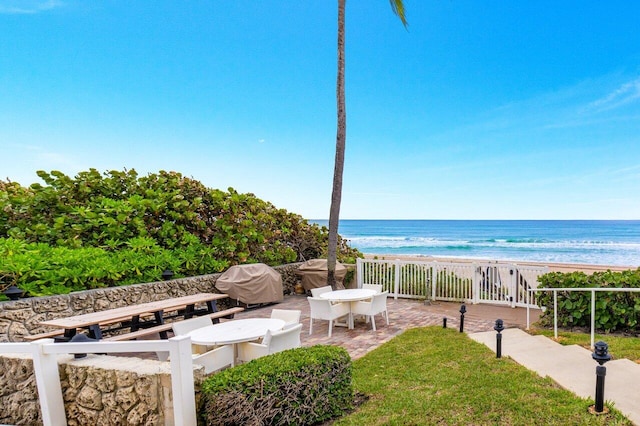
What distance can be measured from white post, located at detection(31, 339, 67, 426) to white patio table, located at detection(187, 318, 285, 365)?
1238mm

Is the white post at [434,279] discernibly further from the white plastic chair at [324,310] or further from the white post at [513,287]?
the white plastic chair at [324,310]

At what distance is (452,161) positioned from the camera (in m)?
41.0

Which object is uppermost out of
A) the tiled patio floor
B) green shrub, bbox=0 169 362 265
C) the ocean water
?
green shrub, bbox=0 169 362 265

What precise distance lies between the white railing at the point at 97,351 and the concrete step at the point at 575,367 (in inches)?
132

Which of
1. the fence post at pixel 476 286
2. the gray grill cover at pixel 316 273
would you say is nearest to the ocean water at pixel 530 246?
the gray grill cover at pixel 316 273

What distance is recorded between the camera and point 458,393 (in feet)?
11.6

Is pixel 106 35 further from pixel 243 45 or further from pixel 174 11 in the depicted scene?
pixel 243 45

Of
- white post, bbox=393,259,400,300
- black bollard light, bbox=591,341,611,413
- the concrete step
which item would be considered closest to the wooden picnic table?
the concrete step

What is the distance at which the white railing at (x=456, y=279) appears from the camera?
8492 millimetres

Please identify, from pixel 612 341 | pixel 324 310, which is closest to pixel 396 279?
pixel 324 310

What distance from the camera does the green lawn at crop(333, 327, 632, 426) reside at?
116 inches

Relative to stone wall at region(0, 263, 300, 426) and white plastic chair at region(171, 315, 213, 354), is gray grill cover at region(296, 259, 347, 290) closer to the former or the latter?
white plastic chair at region(171, 315, 213, 354)

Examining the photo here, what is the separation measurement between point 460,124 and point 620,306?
2640cm

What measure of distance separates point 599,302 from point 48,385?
7.49m
